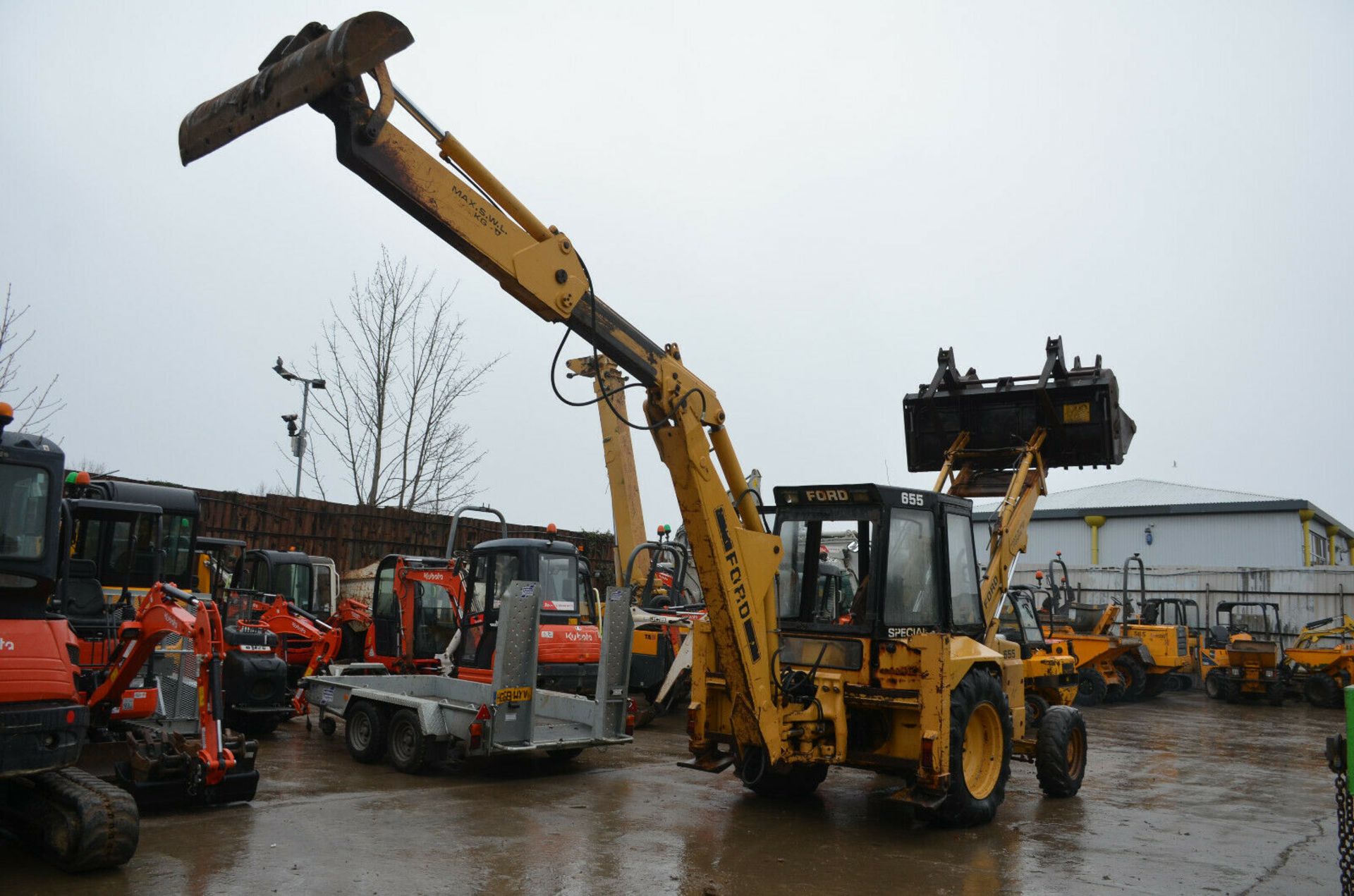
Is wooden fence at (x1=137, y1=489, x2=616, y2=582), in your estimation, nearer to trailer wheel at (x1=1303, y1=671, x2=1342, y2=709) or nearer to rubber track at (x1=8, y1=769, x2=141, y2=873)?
rubber track at (x1=8, y1=769, x2=141, y2=873)

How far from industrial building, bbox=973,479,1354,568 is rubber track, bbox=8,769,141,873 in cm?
2646

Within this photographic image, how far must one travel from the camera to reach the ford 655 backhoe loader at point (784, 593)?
6.09 metres

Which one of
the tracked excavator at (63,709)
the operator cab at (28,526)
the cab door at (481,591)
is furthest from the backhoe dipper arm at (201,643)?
the cab door at (481,591)

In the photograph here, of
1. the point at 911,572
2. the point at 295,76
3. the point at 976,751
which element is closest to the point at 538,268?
the point at 295,76

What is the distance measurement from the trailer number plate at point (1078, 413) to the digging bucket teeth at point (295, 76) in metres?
8.22

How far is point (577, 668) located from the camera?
11.3 m

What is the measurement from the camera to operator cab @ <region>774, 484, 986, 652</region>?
7.83 meters

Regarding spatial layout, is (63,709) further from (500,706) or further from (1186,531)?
(1186,531)

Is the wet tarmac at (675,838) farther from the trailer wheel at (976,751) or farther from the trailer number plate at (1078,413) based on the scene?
the trailer number plate at (1078,413)

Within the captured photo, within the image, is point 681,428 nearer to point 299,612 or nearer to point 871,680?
point 871,680

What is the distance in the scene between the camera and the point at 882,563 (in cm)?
778

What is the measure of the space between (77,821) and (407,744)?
405cm

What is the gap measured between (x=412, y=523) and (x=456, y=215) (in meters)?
16.6

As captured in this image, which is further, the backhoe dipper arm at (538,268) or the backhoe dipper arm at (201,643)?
the backhoe dipper arm at (201,643)
